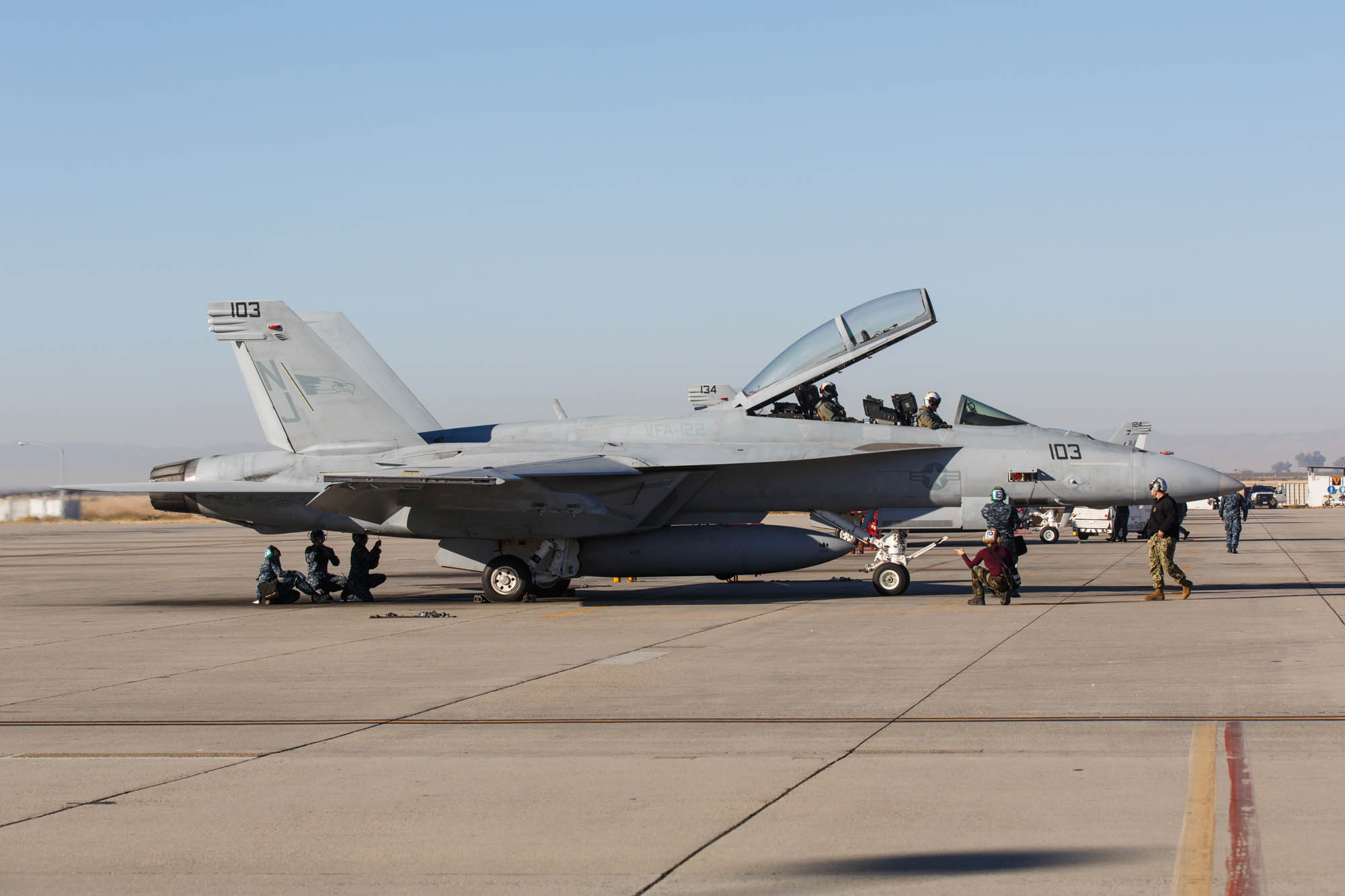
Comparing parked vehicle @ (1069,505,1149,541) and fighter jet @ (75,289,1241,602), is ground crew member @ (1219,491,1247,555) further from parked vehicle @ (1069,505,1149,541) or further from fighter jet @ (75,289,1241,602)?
fighter jet @ (75,289,1241,602)

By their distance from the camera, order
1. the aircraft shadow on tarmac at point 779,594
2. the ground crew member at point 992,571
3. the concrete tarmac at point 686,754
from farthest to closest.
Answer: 1. the aircraft shadow on tarmac at point 779,594
2. the ground crew member at point 992,571
3. the concrete tarmac at point 686,754

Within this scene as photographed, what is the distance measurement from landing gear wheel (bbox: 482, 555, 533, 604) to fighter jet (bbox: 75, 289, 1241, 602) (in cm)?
2

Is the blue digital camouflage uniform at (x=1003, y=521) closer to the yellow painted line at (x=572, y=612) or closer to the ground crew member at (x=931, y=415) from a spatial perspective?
the ground crew member at (x=931, y=415)

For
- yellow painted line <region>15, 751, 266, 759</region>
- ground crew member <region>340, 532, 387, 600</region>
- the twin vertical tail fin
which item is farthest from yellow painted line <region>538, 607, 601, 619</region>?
yellow painted line <region>15, 751, 266, 759</region>

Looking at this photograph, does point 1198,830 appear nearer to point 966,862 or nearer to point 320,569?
point 966,862

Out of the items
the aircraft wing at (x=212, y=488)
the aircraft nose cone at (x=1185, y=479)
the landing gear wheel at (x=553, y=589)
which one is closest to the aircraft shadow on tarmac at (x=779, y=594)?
the landing gear wheel at (x=553, y=589)

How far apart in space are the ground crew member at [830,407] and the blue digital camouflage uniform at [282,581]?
8145 mm

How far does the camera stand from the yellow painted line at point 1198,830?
15.7ft

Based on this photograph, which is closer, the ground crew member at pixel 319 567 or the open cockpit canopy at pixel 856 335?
the open cockpit canopy at pixel 856 335

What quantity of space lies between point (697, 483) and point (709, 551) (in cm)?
105

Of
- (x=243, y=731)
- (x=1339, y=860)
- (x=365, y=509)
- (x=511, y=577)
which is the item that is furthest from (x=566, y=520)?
(x=1339, y=860)

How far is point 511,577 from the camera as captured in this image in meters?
18.6

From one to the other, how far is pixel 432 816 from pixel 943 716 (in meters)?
3.78

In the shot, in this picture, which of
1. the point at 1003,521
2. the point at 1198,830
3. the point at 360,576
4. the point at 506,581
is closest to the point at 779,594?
the point at 1003,521
